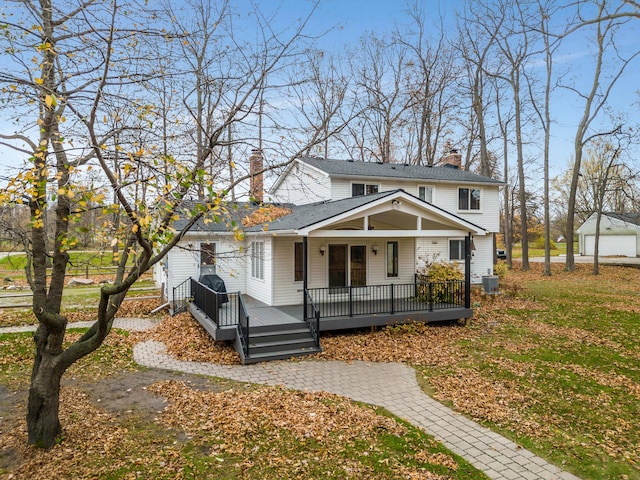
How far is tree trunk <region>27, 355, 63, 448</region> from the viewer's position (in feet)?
16.9

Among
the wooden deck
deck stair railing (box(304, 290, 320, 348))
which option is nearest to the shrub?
the wooden deck

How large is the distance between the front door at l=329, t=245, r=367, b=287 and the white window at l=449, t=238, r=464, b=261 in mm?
8482

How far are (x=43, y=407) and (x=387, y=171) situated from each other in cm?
1732

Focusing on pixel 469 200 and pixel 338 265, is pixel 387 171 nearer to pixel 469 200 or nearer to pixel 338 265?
Answer: pixel 469 200

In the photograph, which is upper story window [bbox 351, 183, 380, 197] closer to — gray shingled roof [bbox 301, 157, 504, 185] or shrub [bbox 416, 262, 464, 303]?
gray shingled roof [bbox 301, 157, 504, 185]

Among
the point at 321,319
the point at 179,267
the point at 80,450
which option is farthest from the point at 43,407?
the point at 179,267

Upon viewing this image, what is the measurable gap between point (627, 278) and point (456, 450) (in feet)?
84.3

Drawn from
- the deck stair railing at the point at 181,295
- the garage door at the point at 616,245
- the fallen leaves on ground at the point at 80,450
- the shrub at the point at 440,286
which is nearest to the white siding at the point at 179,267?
the deck stair railing at the point at 181,295

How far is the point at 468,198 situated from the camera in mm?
21484

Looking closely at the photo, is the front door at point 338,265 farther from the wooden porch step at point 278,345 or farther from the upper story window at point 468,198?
the upper story window at point 468,198

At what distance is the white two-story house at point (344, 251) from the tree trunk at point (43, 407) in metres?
4.47

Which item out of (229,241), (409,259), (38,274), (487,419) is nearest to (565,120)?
(409,259)

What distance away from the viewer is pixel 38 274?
5215 mm

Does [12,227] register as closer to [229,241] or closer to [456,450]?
[456,450]
